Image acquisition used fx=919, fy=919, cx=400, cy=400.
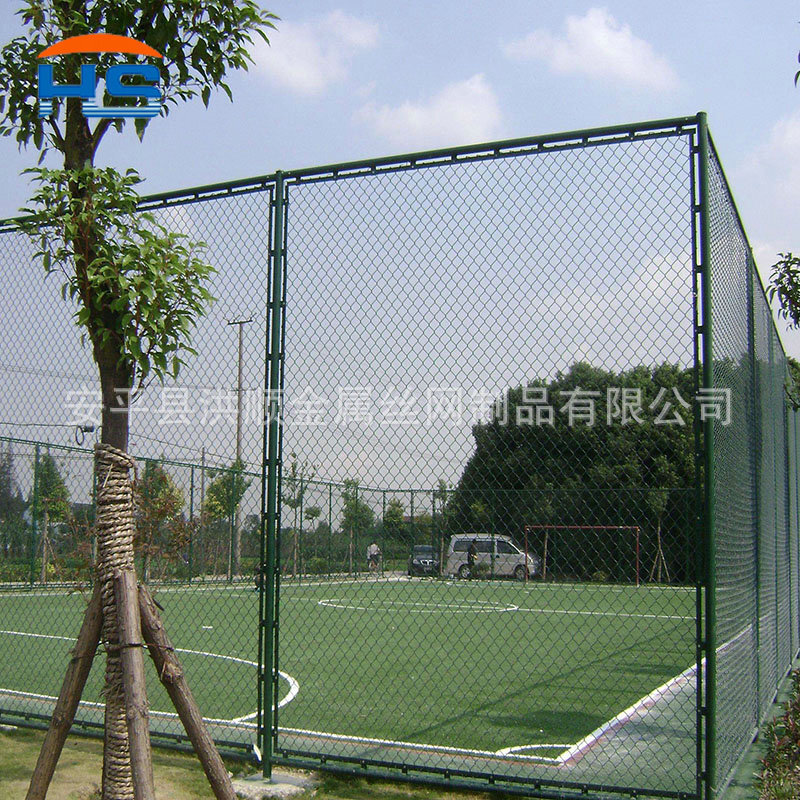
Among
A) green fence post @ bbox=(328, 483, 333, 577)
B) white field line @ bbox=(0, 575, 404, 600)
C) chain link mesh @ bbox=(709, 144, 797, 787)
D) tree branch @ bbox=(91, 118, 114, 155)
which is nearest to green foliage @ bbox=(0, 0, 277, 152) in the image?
tree branch @ bbox=(91, 118, 114, 155)

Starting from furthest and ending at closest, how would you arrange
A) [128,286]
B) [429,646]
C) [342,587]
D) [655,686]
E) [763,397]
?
[342,587]
[429,646]
[655,686]
[763,397]
[128,286]

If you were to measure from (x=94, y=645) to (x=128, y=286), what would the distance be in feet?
4.54

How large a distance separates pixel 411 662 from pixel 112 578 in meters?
6.97

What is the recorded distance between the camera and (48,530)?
1745 centimetres

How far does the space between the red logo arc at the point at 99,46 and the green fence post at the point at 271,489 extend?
146cm

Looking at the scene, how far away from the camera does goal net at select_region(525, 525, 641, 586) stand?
21141 mm

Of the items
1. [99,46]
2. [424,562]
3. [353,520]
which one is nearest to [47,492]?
[353,520]

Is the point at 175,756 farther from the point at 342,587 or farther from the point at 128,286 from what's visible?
the point at 342,587

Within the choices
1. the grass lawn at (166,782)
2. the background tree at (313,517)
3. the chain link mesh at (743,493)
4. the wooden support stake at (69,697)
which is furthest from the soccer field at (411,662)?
the wooden support stake at (69,697)

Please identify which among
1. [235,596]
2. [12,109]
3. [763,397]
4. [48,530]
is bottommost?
[235,596]

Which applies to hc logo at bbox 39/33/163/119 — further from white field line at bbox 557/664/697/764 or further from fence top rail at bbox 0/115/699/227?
white field line at bbox 557/664/697/764

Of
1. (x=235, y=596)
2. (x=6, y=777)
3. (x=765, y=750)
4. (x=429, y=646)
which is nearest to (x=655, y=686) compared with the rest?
(x=765, y=750)

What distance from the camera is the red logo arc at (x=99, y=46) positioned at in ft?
12.4

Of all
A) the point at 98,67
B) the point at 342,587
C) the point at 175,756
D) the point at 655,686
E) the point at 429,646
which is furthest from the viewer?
the point at 342,587
